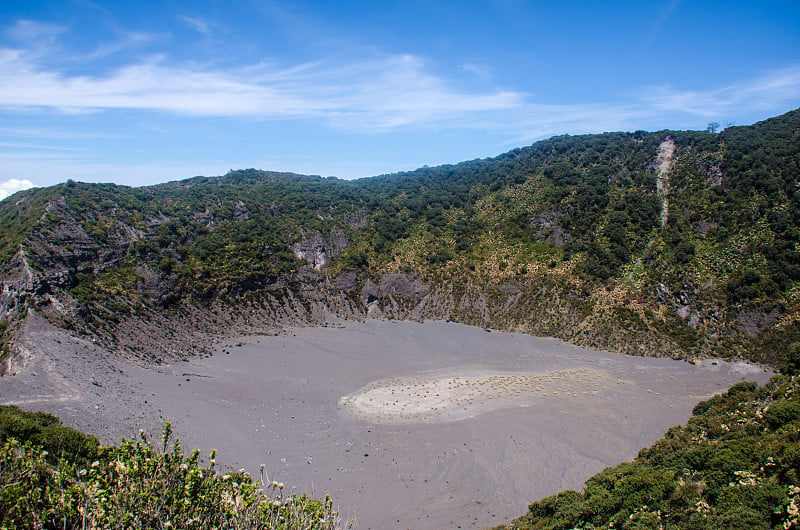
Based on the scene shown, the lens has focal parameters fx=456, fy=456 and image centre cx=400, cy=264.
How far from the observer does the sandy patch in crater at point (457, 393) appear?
95.4ft

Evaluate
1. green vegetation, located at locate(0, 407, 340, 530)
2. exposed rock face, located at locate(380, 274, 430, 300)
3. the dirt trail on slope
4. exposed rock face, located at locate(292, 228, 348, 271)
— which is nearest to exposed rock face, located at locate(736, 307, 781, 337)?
the dirt trail on slope

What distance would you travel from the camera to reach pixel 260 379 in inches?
1346

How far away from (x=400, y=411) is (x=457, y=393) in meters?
5.13

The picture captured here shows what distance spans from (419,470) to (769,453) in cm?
1390

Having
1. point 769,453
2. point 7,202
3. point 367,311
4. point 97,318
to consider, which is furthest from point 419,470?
point 7,202

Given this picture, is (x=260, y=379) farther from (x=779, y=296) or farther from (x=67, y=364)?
(x=779, y=296)

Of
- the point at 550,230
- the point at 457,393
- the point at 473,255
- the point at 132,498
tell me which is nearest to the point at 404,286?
the point at 473,255

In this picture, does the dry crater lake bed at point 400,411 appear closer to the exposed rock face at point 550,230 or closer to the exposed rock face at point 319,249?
the exposed rock face at point 550,230

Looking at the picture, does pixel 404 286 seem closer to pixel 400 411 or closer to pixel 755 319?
pixel 400 411

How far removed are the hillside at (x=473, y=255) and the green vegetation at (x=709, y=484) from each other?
78.0 ft

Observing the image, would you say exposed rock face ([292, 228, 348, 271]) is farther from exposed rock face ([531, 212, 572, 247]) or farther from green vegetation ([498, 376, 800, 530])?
green vegetation ([498, 376, 800, 530])

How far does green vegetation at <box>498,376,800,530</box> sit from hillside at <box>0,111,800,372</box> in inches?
936

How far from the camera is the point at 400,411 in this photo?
29.4 m

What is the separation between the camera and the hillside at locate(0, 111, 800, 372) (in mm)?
39719
